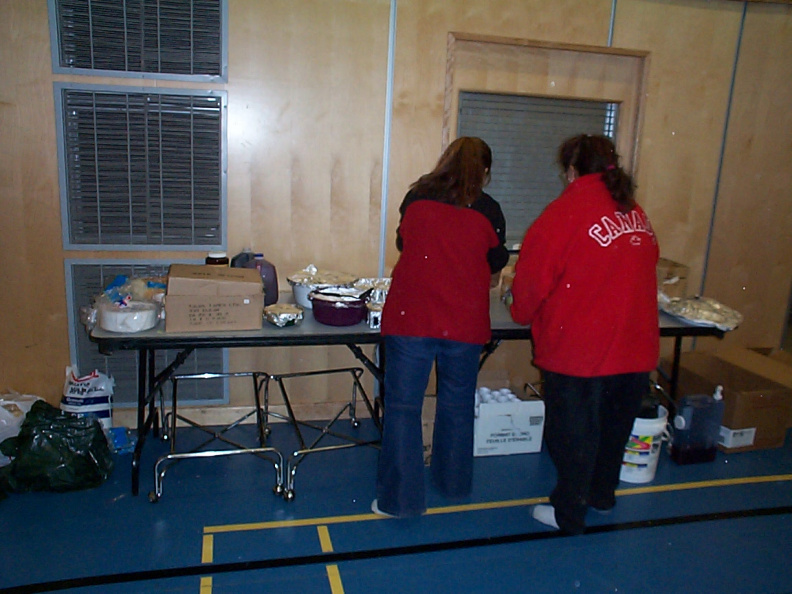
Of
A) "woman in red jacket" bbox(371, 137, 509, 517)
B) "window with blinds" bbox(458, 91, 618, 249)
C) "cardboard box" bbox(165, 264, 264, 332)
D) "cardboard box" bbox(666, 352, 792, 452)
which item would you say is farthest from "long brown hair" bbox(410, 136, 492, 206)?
"cardboard box" bbox(666, 352, 792, 452)

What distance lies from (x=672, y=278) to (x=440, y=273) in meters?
1.74

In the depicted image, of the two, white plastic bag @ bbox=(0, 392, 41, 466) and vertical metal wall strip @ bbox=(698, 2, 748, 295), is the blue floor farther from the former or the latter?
vertical metal wall strip @ bbox=(698, 2, 748, 295)

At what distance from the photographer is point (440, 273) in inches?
89.4

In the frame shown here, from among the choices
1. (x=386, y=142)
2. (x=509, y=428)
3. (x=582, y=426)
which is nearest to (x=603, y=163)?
(x=582, y=426)

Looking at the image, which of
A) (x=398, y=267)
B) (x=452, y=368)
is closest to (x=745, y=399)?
(x=452, y=368)

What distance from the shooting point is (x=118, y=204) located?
3105mm

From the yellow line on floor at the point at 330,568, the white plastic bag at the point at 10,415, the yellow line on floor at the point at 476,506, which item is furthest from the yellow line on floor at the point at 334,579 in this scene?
the white plastic bag at the point at 10,415

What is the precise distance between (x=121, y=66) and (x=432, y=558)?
2.57 m

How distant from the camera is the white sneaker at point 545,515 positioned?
2.58 meters

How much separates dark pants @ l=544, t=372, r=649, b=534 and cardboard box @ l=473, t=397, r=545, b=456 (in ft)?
2.20

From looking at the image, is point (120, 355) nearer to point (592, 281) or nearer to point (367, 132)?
point (367, 132)

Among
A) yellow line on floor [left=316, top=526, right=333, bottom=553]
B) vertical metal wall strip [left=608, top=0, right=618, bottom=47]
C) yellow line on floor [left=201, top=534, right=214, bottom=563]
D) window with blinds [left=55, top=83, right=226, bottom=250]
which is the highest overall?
vertical metal wall strip [left=608, top=0, right=618, bottom=47]

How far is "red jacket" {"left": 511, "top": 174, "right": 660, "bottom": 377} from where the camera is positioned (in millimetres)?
2135

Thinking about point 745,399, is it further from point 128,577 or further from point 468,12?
point 128,577
